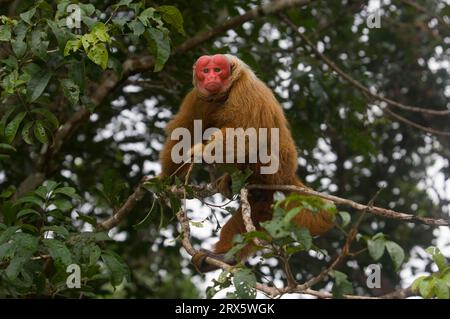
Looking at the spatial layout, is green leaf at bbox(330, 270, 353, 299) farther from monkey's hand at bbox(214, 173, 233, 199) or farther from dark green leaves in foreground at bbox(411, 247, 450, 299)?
monkey's hand at bbox(214, 173, 233, 199)

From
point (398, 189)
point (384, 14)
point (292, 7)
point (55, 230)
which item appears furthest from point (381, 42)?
point (55, 230)

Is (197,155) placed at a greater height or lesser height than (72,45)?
lesser

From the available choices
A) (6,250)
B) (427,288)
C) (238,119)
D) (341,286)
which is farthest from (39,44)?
(427,288)

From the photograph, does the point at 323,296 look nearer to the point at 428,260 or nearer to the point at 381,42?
the point at 428,260

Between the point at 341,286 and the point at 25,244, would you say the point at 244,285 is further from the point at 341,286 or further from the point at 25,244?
the point at 25,244

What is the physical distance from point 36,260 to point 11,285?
356 millimetres

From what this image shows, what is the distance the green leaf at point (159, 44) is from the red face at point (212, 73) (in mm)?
1078

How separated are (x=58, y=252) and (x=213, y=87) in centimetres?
241

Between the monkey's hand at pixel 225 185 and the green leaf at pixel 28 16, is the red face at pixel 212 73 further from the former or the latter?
the green leaf at pixel 28 16

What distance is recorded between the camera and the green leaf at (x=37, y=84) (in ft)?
17.6

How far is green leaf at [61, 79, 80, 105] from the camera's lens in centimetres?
543

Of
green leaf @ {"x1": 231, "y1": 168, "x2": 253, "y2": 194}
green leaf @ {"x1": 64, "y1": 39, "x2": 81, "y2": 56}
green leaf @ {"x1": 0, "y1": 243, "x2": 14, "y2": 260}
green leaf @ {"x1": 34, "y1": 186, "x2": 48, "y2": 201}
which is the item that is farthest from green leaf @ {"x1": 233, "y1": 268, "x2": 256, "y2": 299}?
green leaf @ {"x1": 64, "y1": 39, "x2": 81, "y2": 56}

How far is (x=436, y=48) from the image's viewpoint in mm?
9883

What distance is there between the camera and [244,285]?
414cm
